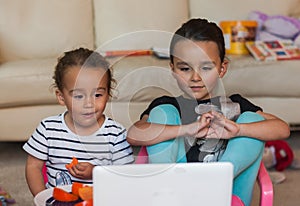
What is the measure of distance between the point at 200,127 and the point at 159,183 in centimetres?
23

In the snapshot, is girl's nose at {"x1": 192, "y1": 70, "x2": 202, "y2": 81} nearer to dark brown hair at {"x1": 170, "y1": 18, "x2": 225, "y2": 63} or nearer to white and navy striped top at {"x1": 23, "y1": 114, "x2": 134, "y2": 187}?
dark brown hair at {"x1": 170, "y1": 18, "x2": 225, "y2": 63}

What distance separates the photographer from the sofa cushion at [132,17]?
8.68 feet

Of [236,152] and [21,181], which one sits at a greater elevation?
[236,152]

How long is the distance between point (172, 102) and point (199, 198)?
13.2 inches

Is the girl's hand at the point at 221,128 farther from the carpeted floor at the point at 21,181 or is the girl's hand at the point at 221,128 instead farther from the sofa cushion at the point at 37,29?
the sofa cushion at the point at 37,29

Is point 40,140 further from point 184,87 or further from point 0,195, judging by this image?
point 184,87

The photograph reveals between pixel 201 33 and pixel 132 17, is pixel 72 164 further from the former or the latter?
pixel 132 17

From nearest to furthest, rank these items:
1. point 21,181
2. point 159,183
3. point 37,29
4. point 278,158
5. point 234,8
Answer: point 159,183, point 21,181, point 278,158, point 37,29, point 234,8

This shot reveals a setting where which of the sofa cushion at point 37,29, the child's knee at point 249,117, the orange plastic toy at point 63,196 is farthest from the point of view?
the sofa cushion at point 37,29

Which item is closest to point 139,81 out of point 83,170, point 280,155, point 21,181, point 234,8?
point 83,170

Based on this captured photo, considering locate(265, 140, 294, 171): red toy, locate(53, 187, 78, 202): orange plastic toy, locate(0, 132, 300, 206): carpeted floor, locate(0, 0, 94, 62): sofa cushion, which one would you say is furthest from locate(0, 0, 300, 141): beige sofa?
locate(53, 187, 78, 202): orange plastic toy

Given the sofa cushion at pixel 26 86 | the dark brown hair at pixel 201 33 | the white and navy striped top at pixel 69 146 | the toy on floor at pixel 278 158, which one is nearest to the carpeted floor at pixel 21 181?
the toy on floor at pixel 278 158

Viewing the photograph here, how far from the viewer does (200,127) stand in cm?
121

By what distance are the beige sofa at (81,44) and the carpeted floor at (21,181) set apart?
11 centimetres
